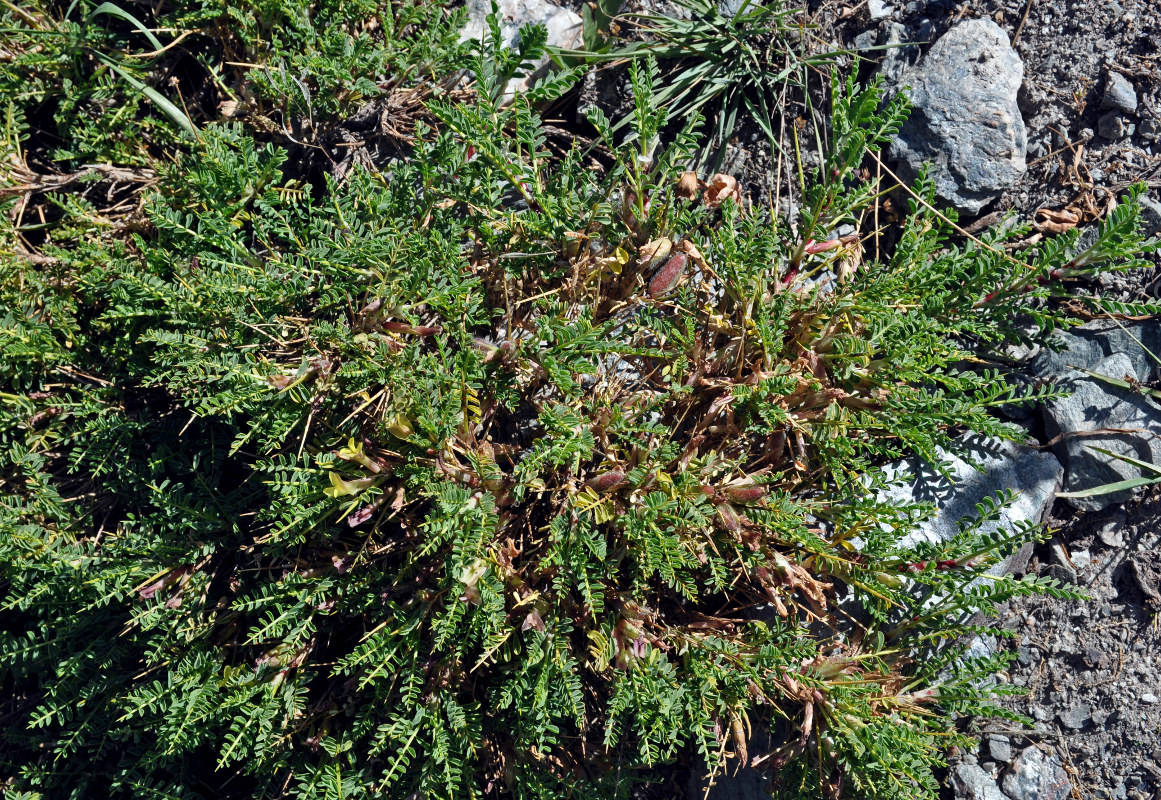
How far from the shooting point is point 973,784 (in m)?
2.81

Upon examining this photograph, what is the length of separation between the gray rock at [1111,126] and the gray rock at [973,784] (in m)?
2.30

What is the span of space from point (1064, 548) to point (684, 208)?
1.81 metres

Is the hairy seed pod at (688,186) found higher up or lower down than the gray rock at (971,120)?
lower down

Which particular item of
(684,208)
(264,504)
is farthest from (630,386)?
(264,504)

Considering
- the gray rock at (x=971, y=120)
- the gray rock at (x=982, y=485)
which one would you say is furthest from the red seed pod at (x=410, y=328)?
the gray rock at (x=971, y=120)

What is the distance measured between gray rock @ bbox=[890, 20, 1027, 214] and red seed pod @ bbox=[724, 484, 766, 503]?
4.41 feet

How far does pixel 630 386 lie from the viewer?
2.71 metres

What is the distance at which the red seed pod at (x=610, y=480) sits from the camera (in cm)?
243

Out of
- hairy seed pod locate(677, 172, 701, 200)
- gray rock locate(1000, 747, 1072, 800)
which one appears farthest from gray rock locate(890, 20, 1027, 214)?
gray rock locate(1000, 747, 1072, 800)

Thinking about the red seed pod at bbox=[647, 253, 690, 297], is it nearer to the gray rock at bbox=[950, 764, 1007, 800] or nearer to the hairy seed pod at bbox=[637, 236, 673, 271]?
the hairy seed pod at bbox=[637, 236, 673, 271]

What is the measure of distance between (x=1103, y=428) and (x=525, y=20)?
8.46 feet

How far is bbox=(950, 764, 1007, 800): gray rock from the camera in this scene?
2.81 m

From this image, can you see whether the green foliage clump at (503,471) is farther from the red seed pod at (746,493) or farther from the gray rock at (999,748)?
the gray rock at (999,748)

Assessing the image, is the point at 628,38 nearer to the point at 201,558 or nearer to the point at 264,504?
the point at 264,504
